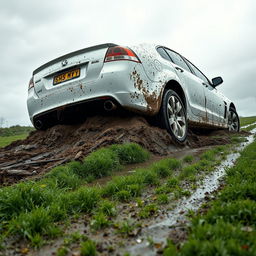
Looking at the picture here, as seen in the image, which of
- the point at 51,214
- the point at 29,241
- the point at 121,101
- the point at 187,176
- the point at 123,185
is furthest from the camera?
the point at 121,101

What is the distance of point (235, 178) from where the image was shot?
8.13 ft

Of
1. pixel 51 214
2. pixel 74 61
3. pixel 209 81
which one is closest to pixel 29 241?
pixel 51 214

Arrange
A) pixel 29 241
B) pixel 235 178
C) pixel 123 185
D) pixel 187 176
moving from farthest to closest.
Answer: pixel 187 176, pixel 123 185, pixel 235 178, pixel 29 241

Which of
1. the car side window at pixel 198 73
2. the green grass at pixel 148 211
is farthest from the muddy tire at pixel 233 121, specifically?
the green grass at pixel 148 211

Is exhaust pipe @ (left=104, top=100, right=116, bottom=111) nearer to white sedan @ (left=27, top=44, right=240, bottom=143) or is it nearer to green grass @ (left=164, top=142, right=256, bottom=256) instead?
white sedan @ (left=27, top=44, right=240, bottom=143)

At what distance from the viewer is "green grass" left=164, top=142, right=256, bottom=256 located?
1.29m

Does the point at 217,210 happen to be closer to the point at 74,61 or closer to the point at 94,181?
the point at 94,181

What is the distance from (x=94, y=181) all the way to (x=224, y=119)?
578cm

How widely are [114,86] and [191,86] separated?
240 centimetres

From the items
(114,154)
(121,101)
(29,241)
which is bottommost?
(29,241)

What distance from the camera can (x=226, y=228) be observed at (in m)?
1.47

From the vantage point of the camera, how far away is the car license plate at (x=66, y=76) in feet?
14.0

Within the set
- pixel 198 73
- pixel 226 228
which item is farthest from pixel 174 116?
pixel 226 228

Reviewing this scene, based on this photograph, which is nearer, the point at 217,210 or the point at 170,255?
the point at 170,255
